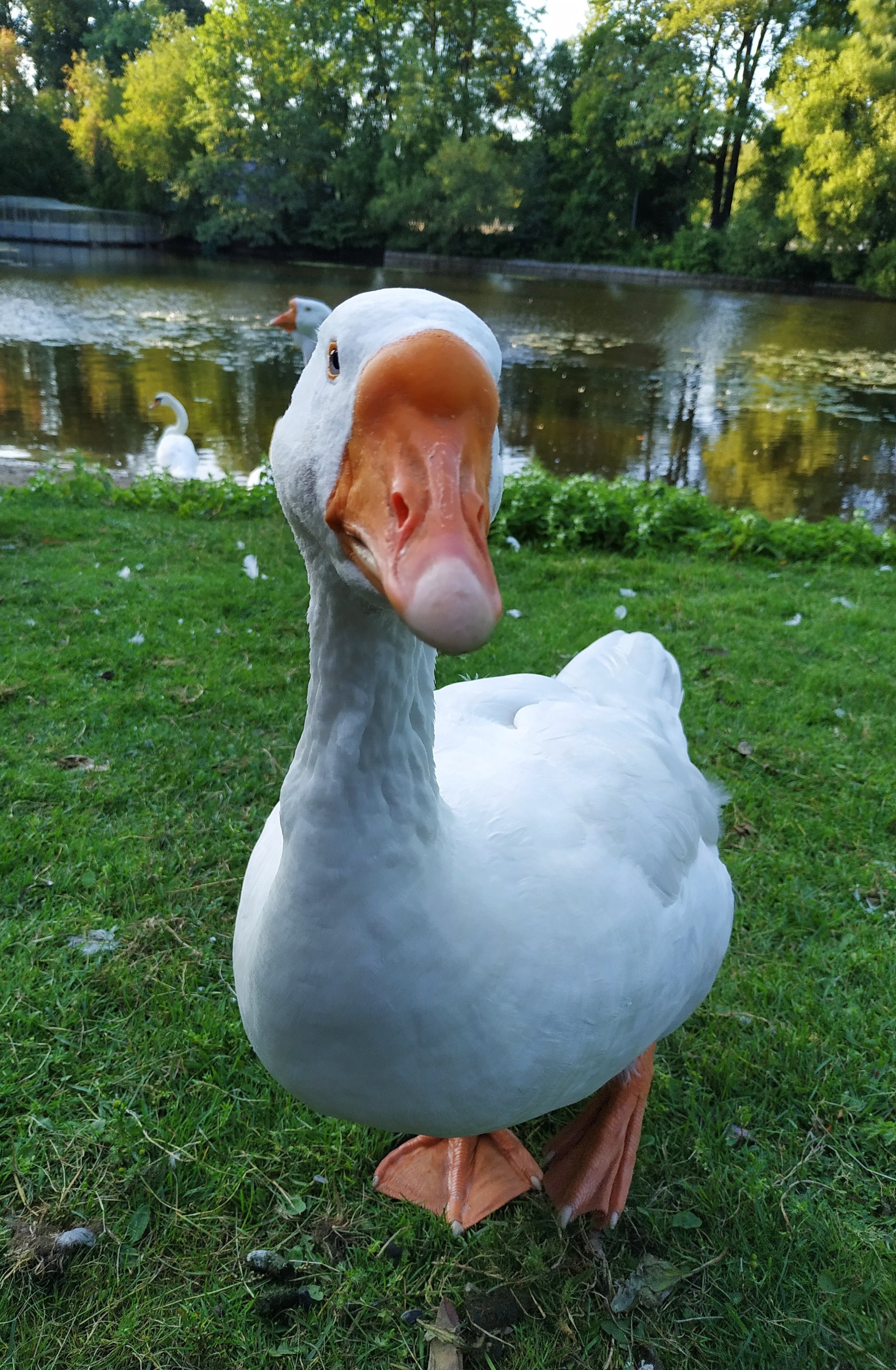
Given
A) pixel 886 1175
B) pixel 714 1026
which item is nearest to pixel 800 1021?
pixel 714 1026

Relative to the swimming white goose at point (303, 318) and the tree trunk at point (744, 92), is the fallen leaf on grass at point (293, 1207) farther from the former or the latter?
the tree trunk at point (744, 92)

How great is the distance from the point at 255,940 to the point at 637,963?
0.70 m

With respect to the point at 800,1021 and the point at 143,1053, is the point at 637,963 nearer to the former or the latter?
the point at 800,1021

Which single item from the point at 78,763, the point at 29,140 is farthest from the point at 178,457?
the point at 29,140

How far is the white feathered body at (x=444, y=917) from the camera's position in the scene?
120 cm

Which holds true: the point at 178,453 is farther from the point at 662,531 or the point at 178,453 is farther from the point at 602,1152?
the point at 602,1152

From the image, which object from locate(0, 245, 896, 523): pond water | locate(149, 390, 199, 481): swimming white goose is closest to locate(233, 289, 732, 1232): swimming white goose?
locate(149, 390, 199, 481): swimming white goose

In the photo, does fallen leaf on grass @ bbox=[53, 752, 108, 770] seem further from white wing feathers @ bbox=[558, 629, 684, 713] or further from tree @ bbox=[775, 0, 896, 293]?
tree @ bbox=[775, 0, 896, 293]

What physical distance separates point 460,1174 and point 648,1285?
0.46 metres

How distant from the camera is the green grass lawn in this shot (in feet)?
5.57

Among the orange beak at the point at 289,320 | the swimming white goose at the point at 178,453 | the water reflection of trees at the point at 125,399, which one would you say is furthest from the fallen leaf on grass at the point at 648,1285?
the water reflection of trees at the point at 125,399

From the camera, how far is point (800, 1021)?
7.68 ft

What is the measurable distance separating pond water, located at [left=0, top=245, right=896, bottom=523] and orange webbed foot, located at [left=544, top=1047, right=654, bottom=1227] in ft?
24.5

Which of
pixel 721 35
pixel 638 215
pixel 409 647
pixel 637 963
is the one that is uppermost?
pixel 721 35
